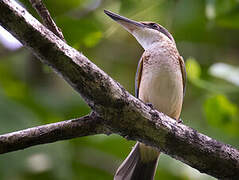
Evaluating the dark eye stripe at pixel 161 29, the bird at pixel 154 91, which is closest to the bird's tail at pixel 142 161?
the bird at pixel 154 91

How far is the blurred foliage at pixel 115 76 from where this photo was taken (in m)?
4.72

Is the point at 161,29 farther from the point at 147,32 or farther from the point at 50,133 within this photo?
the point at 50,133

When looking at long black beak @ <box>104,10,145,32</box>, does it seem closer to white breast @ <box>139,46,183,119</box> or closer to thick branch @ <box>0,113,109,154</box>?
white breast @ <box>139,46,183,119</box>

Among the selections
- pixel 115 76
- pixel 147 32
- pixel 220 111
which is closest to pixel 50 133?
pixel 147 32

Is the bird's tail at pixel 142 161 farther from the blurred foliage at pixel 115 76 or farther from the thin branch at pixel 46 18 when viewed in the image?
the thin branch at pixel 46 18

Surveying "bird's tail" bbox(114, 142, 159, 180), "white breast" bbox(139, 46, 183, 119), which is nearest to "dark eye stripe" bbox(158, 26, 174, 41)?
"white breast" bbox(139, 46, 183, 119)

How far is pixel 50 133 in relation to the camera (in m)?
2.87

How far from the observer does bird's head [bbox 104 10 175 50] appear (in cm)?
452

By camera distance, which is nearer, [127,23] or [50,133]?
[50,133]

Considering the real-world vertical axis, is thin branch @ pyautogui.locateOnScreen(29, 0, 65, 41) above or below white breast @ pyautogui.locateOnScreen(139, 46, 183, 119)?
below

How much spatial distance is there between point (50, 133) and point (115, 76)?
13.9 feet

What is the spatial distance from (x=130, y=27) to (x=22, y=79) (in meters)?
3.03

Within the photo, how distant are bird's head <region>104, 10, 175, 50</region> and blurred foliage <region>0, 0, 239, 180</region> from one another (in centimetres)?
13

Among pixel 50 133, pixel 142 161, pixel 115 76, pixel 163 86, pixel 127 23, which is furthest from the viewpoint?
pixel 115 76
